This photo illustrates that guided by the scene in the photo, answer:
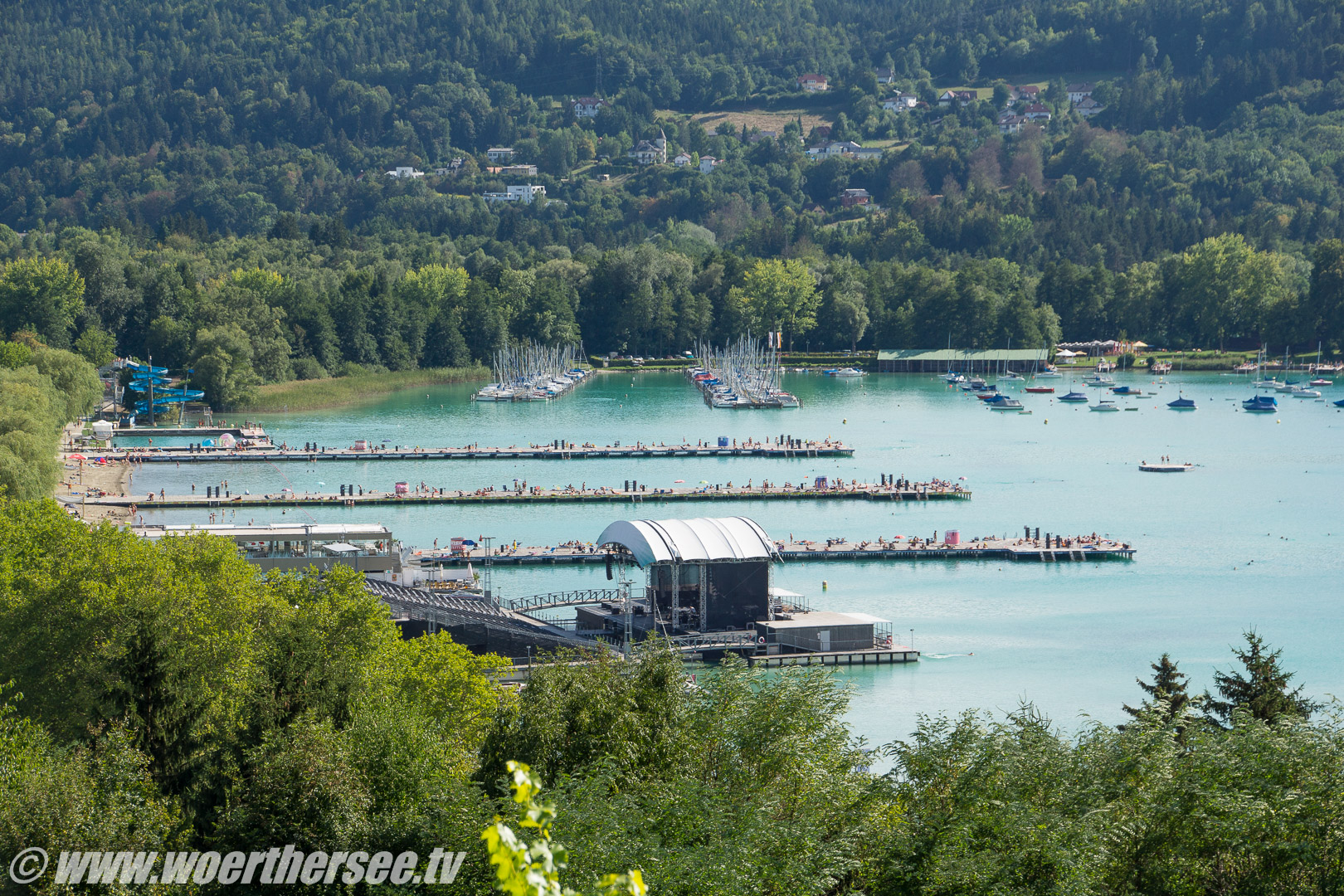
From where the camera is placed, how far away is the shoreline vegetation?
92875 millimetres

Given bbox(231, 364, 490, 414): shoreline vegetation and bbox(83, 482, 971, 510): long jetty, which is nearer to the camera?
bbox(83, 482, 971, 510): long jetty

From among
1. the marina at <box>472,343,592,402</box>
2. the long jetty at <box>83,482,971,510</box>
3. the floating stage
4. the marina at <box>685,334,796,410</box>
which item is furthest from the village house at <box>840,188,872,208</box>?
the long jetty at <box>83,482,971,510</box>

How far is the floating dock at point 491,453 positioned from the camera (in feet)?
234

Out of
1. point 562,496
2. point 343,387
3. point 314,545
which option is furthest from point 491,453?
point 343,387

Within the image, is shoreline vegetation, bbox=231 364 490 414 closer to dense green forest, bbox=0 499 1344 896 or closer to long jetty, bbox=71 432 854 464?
long jetty, bbox=71 432 854 464

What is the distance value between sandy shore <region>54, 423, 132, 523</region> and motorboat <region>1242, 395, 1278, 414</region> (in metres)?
64.3

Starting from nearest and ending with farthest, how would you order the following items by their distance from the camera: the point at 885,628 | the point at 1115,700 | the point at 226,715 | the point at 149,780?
1. the point at 149,780
2. the point at 226,715
3. the point at 1115,700
4. the point at 885,628

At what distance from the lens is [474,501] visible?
62250 mm

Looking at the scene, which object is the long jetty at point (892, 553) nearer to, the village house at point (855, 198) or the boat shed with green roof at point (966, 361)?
the boat shed with green roof at point (966, 361)

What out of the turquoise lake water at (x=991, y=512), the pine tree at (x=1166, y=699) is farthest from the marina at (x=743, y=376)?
the pine tree at (x=1166, y=699)

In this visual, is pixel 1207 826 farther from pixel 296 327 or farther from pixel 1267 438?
pixel 296 327

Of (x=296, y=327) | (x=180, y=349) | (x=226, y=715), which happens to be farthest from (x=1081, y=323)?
(x=226, y=715)

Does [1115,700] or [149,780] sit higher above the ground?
[149,780]

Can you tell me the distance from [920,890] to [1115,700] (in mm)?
21118
